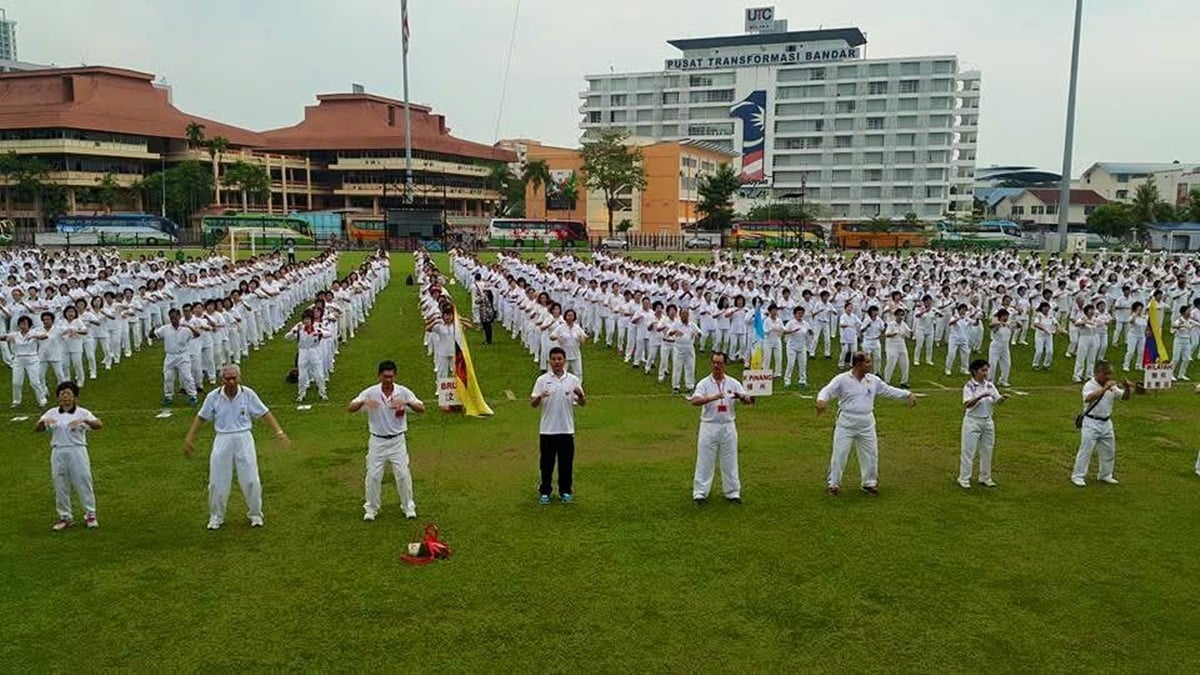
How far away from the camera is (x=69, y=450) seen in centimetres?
898

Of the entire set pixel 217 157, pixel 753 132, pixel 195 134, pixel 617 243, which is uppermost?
pixel 753 132

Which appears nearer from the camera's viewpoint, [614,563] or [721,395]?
[614,563]

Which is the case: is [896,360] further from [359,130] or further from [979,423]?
[359,130]

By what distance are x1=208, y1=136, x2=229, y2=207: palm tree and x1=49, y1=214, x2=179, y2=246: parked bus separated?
680 inches

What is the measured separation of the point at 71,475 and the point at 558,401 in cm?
503

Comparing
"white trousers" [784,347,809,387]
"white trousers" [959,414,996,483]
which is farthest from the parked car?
"white trousers" [959,414,996,483]

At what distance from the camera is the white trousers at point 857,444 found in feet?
33.3

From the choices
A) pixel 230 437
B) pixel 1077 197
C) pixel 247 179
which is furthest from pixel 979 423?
pixel 1077 197

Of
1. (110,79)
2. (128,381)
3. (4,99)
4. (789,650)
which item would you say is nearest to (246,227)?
(110,79)

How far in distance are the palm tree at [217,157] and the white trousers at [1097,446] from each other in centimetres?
8290

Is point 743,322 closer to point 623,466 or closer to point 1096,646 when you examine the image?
point 623,466

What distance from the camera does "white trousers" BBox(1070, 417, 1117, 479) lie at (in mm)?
10578

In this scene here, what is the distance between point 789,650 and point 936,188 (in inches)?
4272

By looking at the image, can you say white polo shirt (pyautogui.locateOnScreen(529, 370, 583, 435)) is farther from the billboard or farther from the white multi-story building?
the billboard
